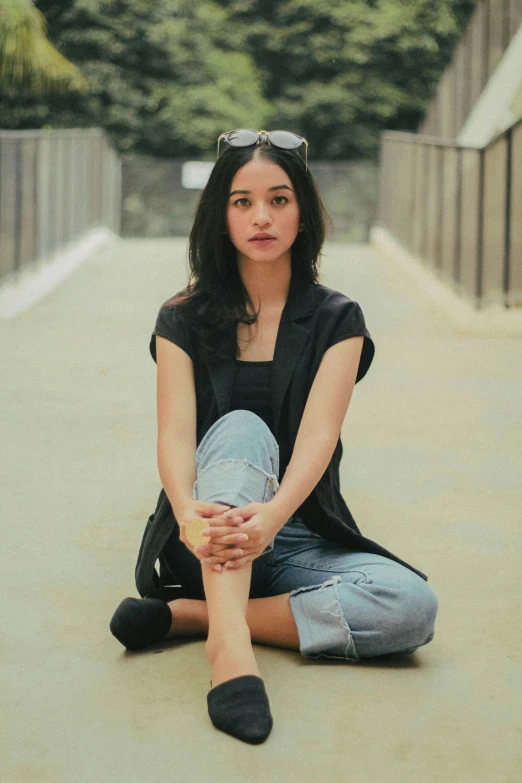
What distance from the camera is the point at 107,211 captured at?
2131cm

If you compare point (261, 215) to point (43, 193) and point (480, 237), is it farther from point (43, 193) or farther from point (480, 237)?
point (43, 193)

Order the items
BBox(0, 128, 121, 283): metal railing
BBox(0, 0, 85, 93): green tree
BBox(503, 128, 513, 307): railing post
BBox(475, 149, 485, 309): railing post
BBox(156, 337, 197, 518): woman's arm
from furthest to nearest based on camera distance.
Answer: BBox(0, 0, 85, 93): green tree, BBox(0, 128, 121, 283): metal railing, BBox(475, 149, 485, 309): railing post, BBox(503, 128, 513, 307): railing post, BBox(156, 337, 197, 518): woman's arm

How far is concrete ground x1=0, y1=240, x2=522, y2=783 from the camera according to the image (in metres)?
2.08

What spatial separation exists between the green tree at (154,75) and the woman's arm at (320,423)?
23.6m

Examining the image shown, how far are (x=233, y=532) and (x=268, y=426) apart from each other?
421 mm

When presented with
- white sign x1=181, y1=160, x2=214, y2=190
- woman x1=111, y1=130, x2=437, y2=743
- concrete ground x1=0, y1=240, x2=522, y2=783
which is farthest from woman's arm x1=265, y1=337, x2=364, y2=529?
white sign x1=181, y1=160, x2=214, y2=190

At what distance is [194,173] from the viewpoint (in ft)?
92.6

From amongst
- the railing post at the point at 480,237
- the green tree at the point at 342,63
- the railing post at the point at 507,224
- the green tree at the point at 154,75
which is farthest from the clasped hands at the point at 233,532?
the green tree at the point at 342,63

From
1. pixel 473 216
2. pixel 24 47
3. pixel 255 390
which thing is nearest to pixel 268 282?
pixel 255 390

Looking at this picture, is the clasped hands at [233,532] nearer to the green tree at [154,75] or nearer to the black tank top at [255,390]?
the black tank top at [255,390]

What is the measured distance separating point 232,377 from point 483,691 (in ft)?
2.72

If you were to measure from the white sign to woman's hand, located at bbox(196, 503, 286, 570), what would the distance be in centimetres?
2604

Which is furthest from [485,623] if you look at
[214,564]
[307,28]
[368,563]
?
[307,28]

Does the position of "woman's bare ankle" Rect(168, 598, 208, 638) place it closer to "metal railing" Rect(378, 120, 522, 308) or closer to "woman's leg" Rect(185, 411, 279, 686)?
"woman's leg" Rect(185, 411, 279, 686)
